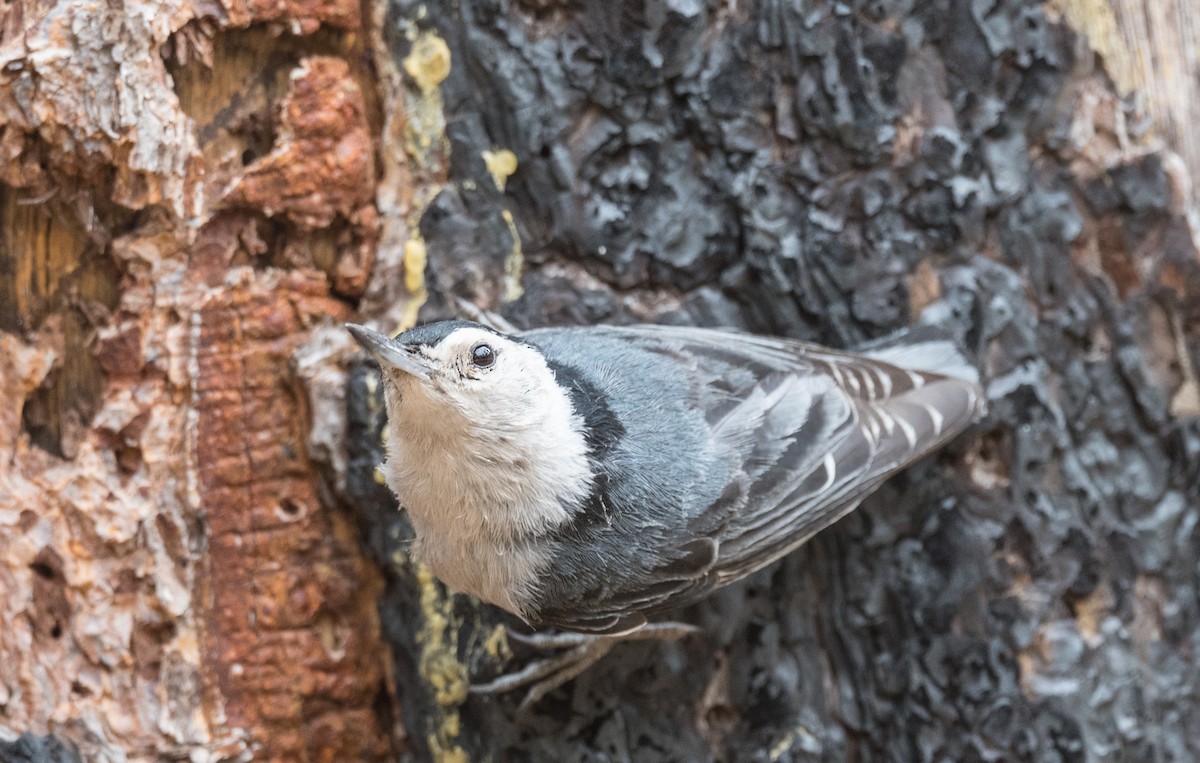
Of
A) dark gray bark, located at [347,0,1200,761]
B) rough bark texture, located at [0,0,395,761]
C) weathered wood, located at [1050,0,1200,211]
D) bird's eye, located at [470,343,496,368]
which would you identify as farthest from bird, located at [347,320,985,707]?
weathered wood, located at [1050,0,1200,211]

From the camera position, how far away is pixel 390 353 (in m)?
1.59

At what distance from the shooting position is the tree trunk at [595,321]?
2.06 metres

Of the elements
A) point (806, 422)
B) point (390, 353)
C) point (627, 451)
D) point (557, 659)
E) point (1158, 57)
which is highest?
point (390, 353)

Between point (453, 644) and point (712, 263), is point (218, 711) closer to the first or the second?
point (453, 644)

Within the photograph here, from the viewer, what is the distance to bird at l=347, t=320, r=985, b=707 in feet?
5.68

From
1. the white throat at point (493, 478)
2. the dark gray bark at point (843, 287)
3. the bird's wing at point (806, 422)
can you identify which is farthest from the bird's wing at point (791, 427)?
the white throat at point (493, 478)

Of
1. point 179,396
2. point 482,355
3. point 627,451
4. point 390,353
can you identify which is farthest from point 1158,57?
point 179,396

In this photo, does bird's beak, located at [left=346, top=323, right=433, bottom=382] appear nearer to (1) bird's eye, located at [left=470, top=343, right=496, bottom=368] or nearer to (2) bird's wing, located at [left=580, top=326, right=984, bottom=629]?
(1) bird's eye, located at [left=470, top=343, right=496, bottom=368]

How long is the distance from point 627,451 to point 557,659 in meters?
0.51

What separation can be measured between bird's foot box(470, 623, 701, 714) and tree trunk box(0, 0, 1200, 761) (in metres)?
0.04

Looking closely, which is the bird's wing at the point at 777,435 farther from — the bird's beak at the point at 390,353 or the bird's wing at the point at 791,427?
the bird's beak at the point at 390,353

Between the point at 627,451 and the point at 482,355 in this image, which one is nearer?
the point at 482,355

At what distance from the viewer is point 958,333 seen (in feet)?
7.24

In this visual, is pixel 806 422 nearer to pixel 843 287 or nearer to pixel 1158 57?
pixel 843 287
